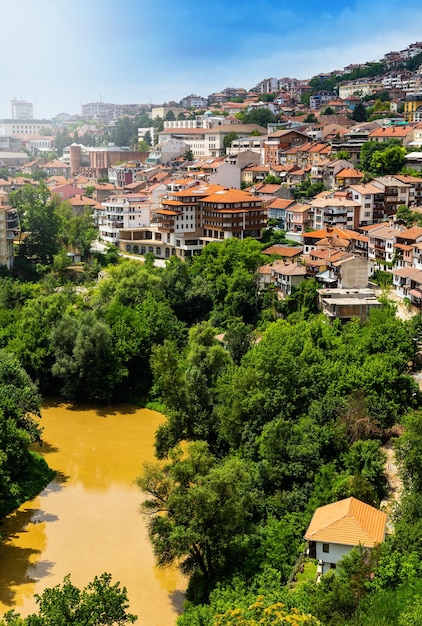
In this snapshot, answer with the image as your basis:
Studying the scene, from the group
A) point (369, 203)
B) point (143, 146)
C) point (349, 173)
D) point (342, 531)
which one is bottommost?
point (342, 531)

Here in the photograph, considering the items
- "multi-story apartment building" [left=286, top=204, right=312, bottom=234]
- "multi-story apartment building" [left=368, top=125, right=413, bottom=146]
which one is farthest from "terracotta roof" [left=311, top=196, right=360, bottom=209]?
"multi-story apartment building" [left=368, top=125, right=413, bottom=146]

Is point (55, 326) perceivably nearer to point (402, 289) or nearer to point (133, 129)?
point (402, 289)

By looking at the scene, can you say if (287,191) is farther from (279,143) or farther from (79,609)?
(79,609)

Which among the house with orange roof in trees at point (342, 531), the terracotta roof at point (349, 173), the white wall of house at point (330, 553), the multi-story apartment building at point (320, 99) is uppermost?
the multi-story apartment building at point (320, 99)

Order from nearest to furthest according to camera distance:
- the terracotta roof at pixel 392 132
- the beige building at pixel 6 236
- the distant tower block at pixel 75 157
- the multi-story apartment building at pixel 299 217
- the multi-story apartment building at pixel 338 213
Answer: the multi-story apartment building at pixel 338 213
the multi-story apartment building at pixel 299 217
the beige building at pixel 6 236
the terracotta roof at pixel 392 132
the distant tower block at pixel 75 157

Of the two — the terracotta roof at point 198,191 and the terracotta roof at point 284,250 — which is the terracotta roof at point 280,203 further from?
the terracotta roof at point 284,250

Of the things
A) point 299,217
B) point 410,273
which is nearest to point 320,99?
point 299,217

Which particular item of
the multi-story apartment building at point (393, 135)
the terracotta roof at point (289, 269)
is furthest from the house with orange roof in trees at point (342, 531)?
the multi-story apartment building at point (393, 135)

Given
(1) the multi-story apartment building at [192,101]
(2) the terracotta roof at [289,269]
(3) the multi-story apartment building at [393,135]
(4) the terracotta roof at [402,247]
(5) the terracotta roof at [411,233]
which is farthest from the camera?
(1) the multi-story apartment building at [192,101]
